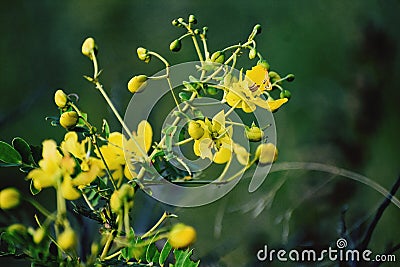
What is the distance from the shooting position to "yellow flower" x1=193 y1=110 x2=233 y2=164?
0.30m

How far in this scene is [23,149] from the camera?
32 cm

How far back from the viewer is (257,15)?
1054 mm

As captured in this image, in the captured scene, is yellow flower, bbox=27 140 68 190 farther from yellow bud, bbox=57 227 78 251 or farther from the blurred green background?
the blurred green background

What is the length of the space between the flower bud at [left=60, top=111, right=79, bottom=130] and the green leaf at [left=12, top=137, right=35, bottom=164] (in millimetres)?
28

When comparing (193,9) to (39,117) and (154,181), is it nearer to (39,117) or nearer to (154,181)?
(39,117)

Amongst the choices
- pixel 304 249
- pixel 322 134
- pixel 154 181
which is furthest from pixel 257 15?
pixel 154 181

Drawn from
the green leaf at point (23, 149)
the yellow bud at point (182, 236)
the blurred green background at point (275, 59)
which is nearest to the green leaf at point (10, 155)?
the green leaf at point (23, 149)

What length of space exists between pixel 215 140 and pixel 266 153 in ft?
0.08

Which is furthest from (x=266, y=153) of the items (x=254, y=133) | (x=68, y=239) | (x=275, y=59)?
(x=275, y=59)

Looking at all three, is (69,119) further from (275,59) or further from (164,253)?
(275,59)

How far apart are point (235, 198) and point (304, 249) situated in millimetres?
418

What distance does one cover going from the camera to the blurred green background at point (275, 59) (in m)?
0.95

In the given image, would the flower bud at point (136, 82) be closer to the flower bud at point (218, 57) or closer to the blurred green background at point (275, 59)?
the flower bud at point (218, 57)

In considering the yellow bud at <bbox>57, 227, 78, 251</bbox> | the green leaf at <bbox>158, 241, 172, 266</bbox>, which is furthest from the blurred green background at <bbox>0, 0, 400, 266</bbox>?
the yellow bud at <bbox>57, 227, 78, 251</bbox>
